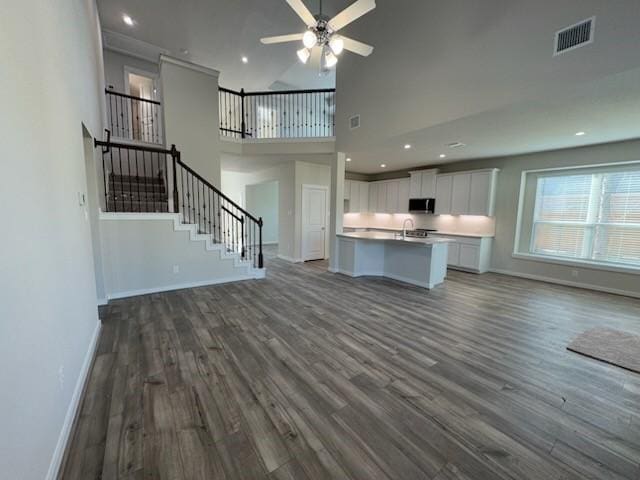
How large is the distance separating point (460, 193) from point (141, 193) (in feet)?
24.8

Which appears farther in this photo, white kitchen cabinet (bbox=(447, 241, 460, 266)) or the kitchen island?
white kitchen cabinet (bbox=(447, 241, 460, 266))

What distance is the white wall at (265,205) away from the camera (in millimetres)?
10117

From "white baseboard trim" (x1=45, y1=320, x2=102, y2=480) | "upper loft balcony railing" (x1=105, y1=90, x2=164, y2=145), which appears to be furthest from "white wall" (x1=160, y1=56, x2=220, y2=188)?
"white baseboard trim" (x1=45, y1=320, x2=102, y2=480)

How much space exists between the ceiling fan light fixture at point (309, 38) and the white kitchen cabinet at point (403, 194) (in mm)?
5512

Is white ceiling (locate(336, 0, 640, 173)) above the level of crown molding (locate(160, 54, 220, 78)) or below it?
below

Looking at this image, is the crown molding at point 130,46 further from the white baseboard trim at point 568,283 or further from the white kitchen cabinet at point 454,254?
the white baseboard trim at point 568,283

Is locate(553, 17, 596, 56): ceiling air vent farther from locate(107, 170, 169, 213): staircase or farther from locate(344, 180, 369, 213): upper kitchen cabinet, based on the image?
locate(107, 170, 169, 213): staircase

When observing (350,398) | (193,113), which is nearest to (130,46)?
(193,113)

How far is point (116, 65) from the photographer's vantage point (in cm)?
669

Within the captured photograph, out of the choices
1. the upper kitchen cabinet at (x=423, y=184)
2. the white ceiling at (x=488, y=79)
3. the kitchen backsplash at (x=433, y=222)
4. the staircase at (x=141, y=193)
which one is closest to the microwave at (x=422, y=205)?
the upper kitchen cabinet at (x=423, y=184)

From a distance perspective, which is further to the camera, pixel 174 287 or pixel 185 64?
pixel 185 64

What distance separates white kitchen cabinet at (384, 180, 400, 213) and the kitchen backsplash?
0.25 metres

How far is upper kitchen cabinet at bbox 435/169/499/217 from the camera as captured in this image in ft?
20.6

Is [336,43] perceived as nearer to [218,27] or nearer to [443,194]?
[218,27]
